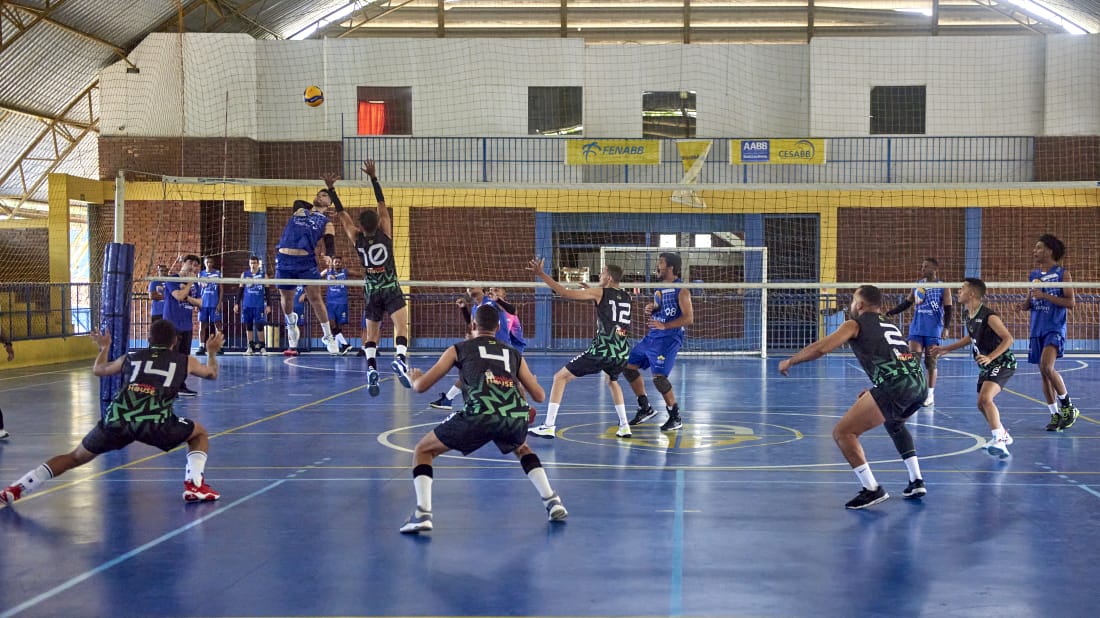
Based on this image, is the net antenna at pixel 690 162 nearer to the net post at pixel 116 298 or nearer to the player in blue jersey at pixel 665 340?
the player in blue jersey at pixel 665 340

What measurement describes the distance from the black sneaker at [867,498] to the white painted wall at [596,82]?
68.8 ft

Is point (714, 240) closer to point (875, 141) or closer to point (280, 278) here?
point (875, 141)

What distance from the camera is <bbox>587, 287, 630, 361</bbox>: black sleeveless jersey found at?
11188mm

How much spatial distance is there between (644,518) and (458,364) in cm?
179

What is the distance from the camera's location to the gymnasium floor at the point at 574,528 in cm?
564

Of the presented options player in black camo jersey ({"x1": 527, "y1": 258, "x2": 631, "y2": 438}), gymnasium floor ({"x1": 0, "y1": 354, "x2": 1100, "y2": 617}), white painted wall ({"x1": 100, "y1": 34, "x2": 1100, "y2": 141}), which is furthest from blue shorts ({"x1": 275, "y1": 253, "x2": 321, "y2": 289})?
white painted wall ({"x1": 100, "y1": 34, "x2": 1100, "y2": 141})

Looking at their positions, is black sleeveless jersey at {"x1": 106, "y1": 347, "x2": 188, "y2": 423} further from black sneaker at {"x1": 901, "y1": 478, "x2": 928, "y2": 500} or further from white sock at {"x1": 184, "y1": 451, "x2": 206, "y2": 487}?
black sneaker at {"x1": 901, "y1": 478, "x2": 928, "y2": 500}

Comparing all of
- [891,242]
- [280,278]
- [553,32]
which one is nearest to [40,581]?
[280,278]

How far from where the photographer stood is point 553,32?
1248 inches

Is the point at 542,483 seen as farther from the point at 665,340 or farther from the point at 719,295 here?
the point at 719,295

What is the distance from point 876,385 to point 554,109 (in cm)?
2095

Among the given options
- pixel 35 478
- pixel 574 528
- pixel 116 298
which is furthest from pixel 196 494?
pixel 116 298

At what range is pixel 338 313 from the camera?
23.6 metres

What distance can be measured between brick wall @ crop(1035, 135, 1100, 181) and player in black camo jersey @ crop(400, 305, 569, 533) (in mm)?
23518
